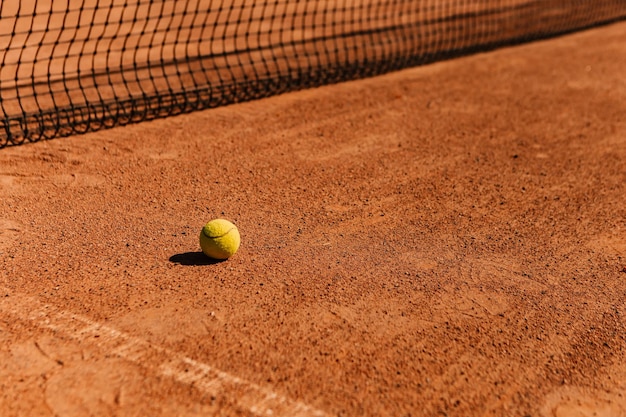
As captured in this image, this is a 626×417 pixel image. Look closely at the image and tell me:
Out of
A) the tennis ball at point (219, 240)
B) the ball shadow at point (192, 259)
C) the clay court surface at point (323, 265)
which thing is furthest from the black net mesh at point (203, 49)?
the tennis ball at point (219, 240)

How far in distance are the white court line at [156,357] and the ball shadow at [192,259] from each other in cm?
89

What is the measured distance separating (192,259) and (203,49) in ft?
17.3

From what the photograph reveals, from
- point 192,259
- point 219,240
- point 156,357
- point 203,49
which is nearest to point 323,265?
point 219,240

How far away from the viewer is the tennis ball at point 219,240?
515cm

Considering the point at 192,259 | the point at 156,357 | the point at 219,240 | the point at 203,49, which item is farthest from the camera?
the point at 203,49

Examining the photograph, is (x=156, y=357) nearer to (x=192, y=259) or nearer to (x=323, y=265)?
(x=192, y=259)

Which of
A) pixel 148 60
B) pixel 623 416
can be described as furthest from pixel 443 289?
pixel 148 60

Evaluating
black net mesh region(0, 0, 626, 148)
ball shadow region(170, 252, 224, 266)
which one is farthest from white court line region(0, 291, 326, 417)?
black net mesh region(0, 0, 626, 148)

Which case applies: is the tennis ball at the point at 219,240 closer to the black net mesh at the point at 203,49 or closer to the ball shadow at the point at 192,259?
the ball shadow at the point at 192,259

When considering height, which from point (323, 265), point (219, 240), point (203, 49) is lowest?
point (323, 265)

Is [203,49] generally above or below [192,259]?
above

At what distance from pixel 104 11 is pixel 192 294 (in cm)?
754

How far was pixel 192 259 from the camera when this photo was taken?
210 inches

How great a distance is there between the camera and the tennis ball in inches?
203
